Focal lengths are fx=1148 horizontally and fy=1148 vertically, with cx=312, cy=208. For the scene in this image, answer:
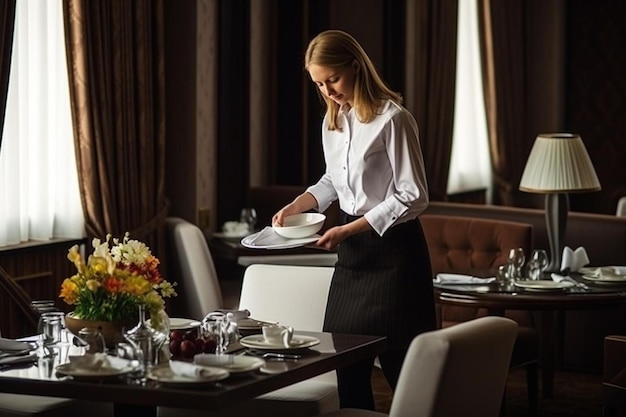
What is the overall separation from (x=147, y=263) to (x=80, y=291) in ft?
0.62

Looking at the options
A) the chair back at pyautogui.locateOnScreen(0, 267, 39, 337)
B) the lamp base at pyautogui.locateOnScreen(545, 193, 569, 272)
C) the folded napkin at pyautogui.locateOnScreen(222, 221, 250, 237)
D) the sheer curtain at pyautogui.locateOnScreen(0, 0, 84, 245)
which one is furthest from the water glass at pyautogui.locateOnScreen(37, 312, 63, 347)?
the folded napkin at pyautogui.locateOnScreen(222, 221, 250, 237)

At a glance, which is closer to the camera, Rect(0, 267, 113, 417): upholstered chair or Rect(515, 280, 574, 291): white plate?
Rect(0, 267, 113, 417): upholstered chair

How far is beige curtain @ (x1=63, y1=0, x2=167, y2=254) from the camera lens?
474cm

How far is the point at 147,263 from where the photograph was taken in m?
3.06

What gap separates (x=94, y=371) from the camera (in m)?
2.72

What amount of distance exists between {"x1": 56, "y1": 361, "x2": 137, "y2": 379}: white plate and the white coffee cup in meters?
0.42

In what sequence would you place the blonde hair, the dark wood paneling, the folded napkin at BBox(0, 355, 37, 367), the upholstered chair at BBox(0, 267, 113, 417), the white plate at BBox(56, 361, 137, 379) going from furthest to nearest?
the dark wood paneling → the blonde hair → the upholstered chair at BBox(0, 267, 113, 417) → the folded napkin at BBox(0, 355, 37, 367) → the white plate at BBox(56, 361, 137, 379)

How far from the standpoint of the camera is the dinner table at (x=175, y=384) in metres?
2.56

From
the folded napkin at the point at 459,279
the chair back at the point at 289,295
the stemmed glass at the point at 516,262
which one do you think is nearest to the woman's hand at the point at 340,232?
the chair back at the point at 289,295

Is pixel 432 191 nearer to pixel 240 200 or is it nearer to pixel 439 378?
pixel 240 200

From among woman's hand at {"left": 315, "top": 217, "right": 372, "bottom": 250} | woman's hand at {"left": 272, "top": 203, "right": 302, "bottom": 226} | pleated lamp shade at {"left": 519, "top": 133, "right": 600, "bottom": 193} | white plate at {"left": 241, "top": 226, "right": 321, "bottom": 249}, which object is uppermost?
pleated lamp shade at {"left": 519, "top": 133, "right": 600, "bottom": 193}

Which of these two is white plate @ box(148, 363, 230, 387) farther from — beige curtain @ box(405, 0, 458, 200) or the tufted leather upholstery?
beige curtain @ box(405, 0, 458, 200)

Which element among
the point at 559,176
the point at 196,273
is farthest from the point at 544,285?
the point at 196,273

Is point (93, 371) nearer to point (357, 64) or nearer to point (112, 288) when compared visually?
point (112, 288)
